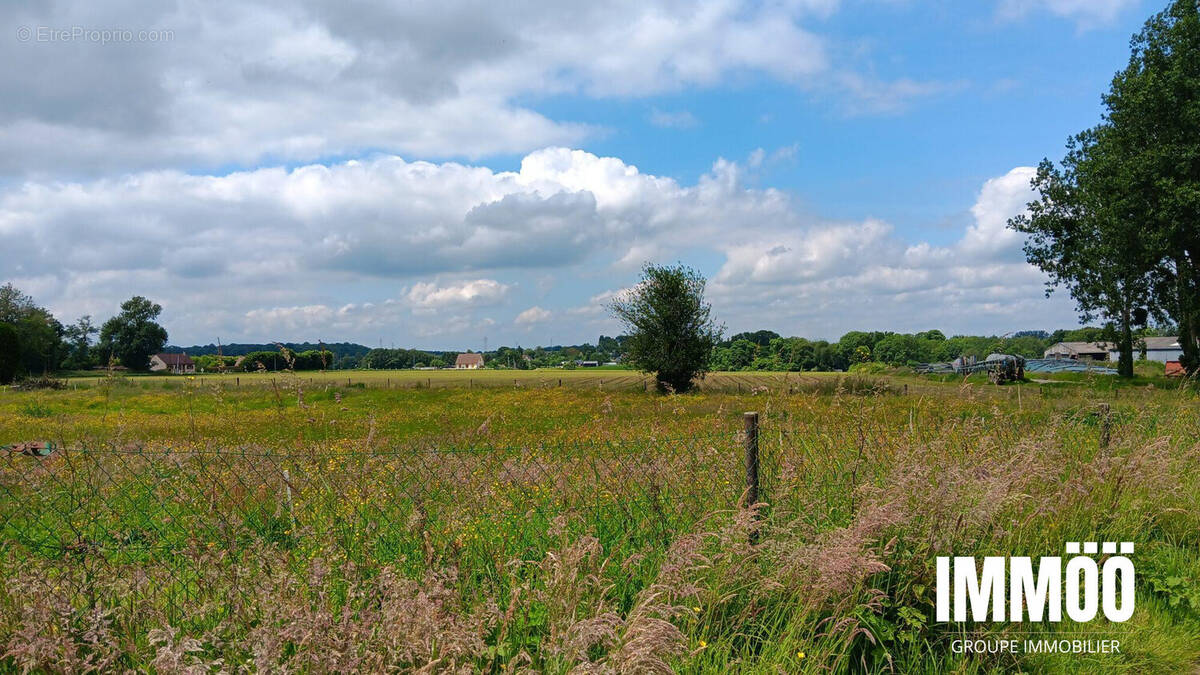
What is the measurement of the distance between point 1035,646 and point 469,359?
13936 cm

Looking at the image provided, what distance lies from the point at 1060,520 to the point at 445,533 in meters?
4.62

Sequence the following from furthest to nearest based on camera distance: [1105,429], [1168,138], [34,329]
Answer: [34,329], [1168,138], [1105,429]

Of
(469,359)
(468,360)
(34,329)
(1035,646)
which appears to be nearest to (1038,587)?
(1035,646)

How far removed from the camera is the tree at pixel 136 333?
81875 mm

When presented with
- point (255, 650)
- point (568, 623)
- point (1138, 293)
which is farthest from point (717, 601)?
point (1138, 293)

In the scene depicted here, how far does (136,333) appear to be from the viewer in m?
83.2

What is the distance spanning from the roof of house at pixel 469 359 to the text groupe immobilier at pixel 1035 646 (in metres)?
132

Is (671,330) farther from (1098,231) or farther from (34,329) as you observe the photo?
(34,329)

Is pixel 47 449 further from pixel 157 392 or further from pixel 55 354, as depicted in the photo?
pixel 55 354

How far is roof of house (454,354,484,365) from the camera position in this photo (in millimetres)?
137375

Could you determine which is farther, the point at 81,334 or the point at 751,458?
the point at 81,334

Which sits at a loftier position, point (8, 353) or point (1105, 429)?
point (8, 353)

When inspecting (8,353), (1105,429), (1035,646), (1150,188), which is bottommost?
(1035,646)

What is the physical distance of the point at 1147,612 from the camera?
16.2ft
